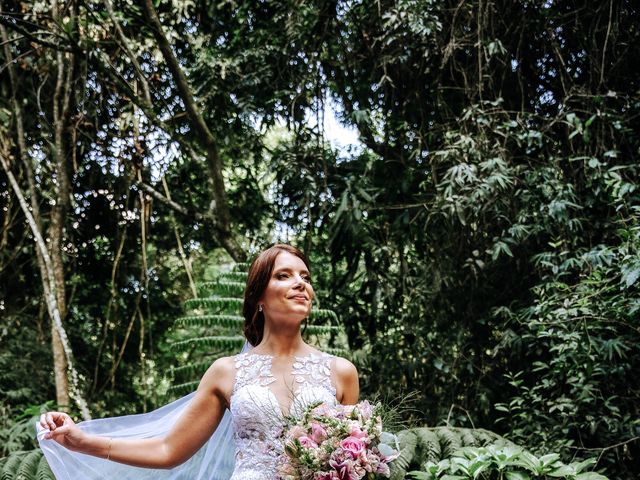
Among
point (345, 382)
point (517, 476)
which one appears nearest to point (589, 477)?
point (517, 476)

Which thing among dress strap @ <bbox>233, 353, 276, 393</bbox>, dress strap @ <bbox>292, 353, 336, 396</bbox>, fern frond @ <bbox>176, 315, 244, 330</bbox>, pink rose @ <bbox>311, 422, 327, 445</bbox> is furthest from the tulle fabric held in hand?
fern frond @ <bbox>176, 315, 244, 330</bbox>

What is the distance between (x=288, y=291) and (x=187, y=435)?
2.06 feet

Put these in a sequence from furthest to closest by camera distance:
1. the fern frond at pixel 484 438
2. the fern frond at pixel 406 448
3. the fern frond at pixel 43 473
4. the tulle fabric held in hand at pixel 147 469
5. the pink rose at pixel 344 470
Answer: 1. the fern frond at pixel 484 438
2. the fern frond at pixel 43 473
3. the fern frond at pixel 406 448
4. the tulle fabric held in hand at pixel 147 469
5. the pink rose at pixel 344 470

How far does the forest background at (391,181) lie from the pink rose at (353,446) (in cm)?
218

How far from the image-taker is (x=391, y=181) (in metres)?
5.45

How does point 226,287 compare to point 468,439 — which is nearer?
point 468,439

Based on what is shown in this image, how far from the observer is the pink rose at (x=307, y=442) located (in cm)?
186

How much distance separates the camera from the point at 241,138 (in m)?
6.35

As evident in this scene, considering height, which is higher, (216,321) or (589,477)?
(216,321)

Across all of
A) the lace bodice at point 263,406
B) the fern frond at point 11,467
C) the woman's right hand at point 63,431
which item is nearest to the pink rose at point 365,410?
the lace bodice at point 263,406

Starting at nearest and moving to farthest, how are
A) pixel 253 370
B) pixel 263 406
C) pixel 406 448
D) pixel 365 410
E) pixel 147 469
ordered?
1. pixel 365 410
2. pixel 263 406
3. pixel 253 370
4. pixel 147 469
5. pixel 406 448

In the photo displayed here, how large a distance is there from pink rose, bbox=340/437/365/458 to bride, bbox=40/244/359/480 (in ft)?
1.40

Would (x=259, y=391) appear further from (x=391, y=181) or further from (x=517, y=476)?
(x=391, y=181)

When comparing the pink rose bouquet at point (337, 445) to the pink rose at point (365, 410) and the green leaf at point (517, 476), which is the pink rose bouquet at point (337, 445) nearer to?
the pink rose at point (365, 410)
